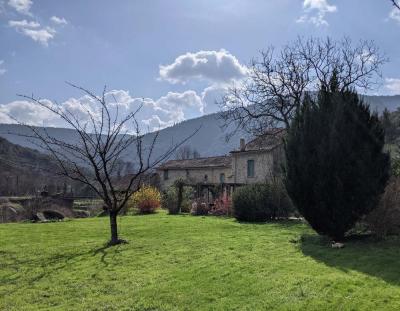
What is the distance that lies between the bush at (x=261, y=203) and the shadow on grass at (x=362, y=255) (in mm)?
7495

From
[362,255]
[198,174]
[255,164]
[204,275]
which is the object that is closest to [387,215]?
[362,255]

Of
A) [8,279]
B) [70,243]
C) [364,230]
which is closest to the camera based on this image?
[8,279]

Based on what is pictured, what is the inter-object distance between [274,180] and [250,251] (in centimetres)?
1049

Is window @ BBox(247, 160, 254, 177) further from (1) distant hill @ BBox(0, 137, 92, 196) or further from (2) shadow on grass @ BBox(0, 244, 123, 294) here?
(2) shadow on grass @ BBox(0, 244, 123, 294)

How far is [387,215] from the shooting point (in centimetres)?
946

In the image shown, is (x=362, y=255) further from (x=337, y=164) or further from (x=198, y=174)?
(x=198, y=174)

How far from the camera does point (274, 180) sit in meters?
19.2

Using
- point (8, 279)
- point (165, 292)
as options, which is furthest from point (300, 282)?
point (8, 279)

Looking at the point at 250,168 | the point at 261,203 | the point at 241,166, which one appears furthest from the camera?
the point at 241,166

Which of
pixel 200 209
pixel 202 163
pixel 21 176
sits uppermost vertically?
pixel 202 163

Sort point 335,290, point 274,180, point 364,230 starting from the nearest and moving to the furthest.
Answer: point 335,290, point 364,230, point 274,180

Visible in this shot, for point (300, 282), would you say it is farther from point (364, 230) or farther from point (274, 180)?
point (274, 180)

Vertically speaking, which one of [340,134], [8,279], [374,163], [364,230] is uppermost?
[340,134]

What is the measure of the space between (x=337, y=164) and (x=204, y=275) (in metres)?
3.86
